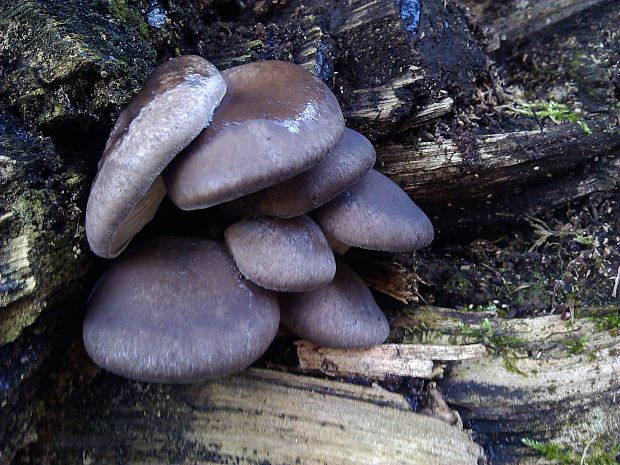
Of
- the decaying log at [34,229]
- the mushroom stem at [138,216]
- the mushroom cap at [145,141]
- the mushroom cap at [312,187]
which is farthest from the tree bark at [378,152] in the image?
the mushroom cap at [312,187]

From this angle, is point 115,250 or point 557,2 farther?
point 557,2

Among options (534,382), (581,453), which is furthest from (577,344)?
(581,453)

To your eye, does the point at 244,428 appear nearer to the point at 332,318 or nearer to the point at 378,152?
the point at 332,318

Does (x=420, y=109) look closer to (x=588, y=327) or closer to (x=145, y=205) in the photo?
(x=588, y=327)

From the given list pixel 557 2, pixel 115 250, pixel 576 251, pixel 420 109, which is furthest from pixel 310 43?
pixel 557 2

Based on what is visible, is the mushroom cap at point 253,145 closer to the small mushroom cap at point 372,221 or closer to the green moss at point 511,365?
the small mushroom cap at point 372,221

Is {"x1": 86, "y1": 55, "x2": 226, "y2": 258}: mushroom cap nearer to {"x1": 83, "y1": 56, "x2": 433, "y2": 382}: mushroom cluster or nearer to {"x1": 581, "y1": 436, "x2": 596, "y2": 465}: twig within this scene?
{"x1": 83, "y1": 56, "x2": 433, "y2": 382}: mushroom cluster
